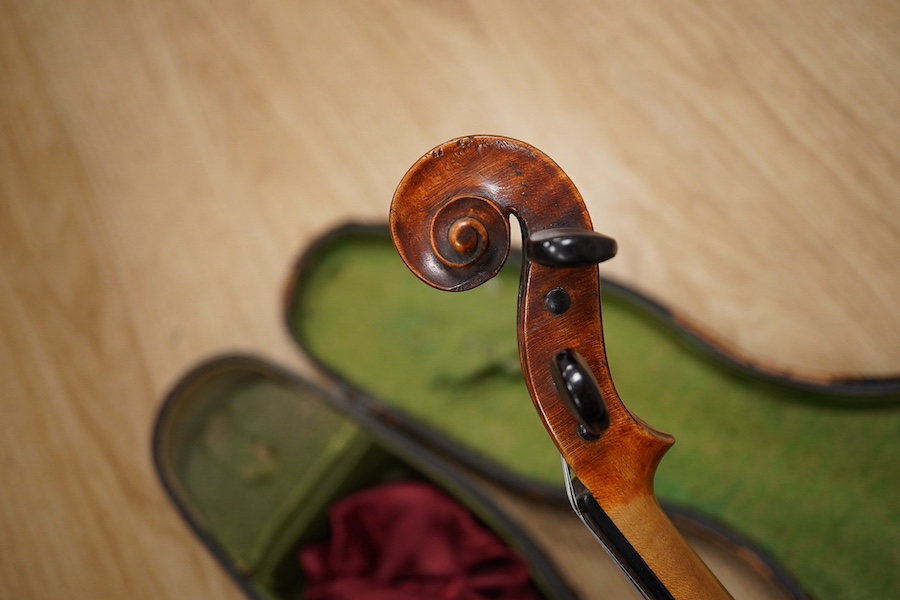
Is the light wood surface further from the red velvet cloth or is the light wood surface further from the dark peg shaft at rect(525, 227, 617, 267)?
the dark peg shaft at rect(525, 227, 617, 267)

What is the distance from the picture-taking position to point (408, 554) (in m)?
0.75

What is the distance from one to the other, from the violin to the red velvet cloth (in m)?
0.30

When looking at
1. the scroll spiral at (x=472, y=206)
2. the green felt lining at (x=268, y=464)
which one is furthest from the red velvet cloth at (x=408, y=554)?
the scroll spiral at (x=472, y=206)

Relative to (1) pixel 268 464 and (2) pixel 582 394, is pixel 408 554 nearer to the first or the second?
(1) pixel 268 464

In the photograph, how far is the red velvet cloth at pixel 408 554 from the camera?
710 millimetres

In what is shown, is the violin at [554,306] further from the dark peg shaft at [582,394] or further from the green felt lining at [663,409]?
the green felt lining at [663,409]

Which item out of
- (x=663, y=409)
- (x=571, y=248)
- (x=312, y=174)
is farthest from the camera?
(x=312, y=174)

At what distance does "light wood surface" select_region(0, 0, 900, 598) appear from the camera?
83cm

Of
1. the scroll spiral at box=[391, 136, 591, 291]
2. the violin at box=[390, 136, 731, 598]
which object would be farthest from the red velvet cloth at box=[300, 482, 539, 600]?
the scroll spiral at box=[391, 136, 591, 291]

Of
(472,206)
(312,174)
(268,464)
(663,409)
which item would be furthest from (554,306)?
(312,174)

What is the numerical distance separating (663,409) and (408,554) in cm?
32

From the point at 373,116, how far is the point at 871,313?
0.70 m

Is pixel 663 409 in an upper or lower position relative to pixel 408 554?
upper

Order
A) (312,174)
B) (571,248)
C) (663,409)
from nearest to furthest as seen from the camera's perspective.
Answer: (571,248) → (663,409) → (312,174)
